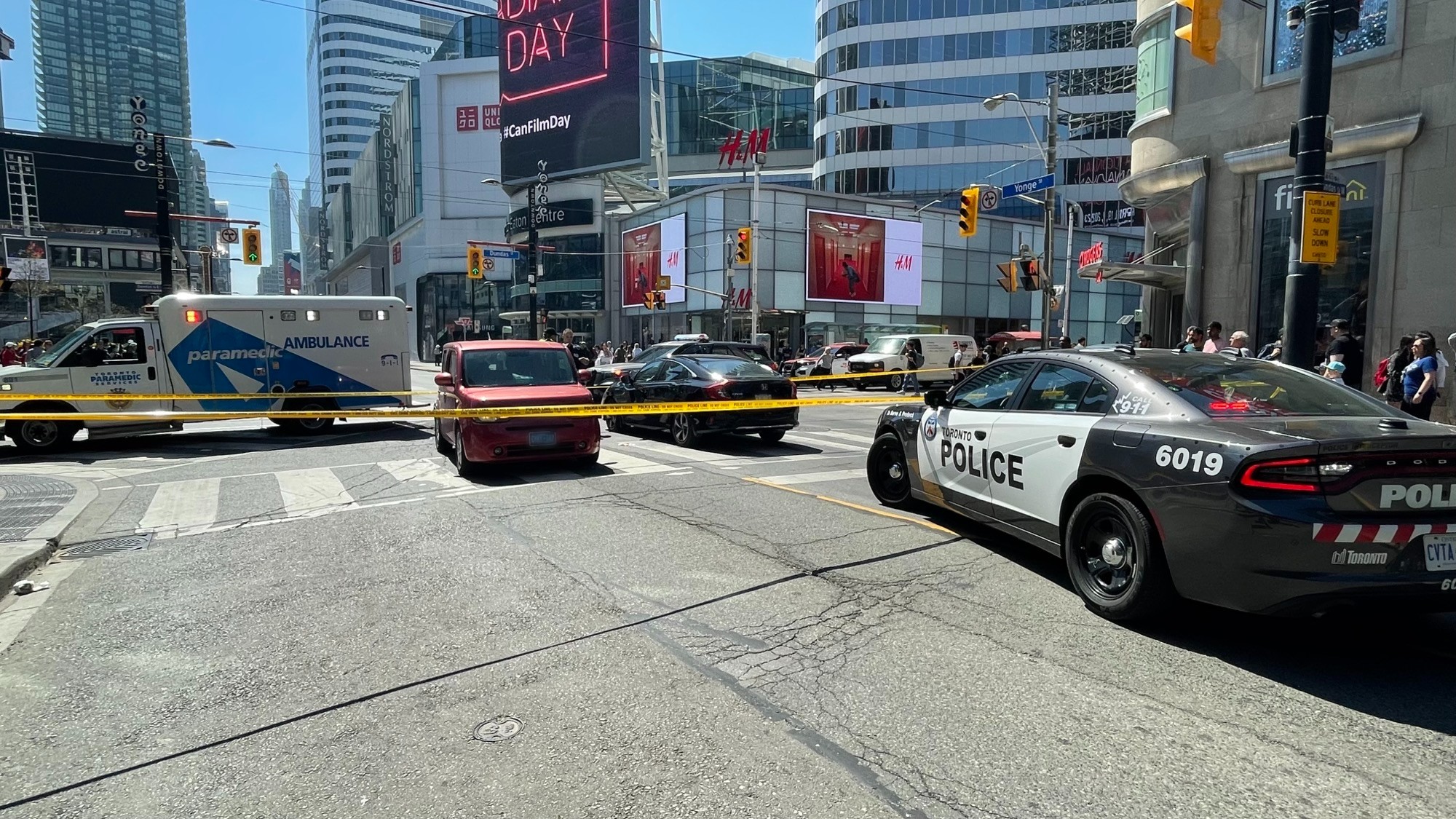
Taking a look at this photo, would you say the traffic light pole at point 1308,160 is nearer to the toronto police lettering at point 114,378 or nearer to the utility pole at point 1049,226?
the utility pole at point 1049,226

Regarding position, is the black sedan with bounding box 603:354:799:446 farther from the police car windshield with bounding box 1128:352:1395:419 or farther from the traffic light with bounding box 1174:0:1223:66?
the police car windshield with bounding box 1128:352:1395:419

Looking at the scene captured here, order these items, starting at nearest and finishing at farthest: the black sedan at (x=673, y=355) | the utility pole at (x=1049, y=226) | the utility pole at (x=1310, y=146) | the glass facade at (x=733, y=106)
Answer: the utility pole at (x=1310, y=146) → the black sedan at (x=673, y=355) → the utility pole at (x=1049, y=226) → the glass facade at (x=733, y=106)

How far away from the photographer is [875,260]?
44.3 meters

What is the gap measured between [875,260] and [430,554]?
132 feet

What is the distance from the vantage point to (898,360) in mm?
30234

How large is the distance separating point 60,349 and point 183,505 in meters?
7.00

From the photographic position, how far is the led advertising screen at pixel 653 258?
4372 cm

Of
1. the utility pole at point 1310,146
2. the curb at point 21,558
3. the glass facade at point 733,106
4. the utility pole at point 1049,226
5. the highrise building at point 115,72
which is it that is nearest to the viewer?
the curb at point 21,558

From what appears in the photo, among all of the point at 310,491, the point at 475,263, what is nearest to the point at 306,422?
the point at 310,491

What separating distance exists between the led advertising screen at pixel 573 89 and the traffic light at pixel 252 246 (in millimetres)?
22148

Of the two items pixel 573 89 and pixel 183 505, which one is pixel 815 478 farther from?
pixel 573 89

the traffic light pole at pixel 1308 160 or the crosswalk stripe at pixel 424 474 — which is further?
the crosswalk stripe at pixel 424 474

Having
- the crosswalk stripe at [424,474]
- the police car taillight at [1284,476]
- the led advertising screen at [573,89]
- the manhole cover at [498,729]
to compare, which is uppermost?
the led advertising screen at [573,89]

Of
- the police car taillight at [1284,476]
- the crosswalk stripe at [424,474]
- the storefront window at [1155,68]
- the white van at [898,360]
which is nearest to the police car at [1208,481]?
the police car taillight at [1284,476]
